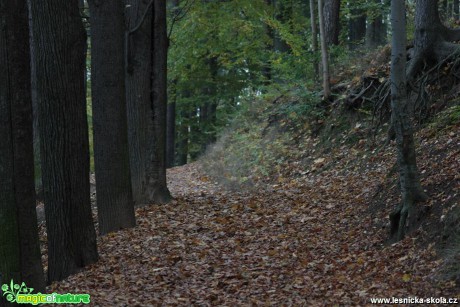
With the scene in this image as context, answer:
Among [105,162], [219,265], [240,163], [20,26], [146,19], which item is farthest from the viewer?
[240,163]

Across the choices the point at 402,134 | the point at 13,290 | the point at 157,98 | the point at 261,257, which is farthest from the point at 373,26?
the point at 13,290

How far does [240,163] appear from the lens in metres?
18.0

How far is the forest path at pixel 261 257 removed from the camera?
7062 millimetres

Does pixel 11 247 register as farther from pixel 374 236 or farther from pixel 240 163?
pixel 240 163

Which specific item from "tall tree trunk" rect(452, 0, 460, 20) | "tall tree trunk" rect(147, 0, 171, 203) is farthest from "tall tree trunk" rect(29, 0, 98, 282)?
"tall tree trunk" rect(452, 0, 460, 20)

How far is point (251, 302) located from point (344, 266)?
5.26 feet

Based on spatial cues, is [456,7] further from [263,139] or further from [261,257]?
[261,257]

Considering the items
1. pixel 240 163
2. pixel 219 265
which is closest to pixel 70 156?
pixel 219 265

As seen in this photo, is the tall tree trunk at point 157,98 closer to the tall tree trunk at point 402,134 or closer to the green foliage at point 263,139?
the green foliage at point 263,139

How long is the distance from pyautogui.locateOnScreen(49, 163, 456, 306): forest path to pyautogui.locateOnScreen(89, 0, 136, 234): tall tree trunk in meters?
0.85

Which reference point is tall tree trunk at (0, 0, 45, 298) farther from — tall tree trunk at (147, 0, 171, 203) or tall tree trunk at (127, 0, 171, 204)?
tall tree trunk at (147, 0, 171, 203)

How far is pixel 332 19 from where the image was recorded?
18.7m

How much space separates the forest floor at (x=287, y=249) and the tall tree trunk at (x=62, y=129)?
0.51 meters

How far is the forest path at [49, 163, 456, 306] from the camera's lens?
7062mm
